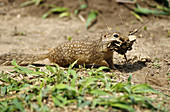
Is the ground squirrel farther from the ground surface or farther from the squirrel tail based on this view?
the ground surface

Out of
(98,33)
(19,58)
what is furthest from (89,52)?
(98,33)

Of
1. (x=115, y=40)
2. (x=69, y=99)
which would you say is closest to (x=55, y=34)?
(x=115, y=40)

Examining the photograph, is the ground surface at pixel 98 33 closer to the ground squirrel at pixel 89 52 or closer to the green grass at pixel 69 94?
the ground squirrel at pixel 89 52

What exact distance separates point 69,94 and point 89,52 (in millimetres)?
1587

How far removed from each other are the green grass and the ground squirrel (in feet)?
2.10

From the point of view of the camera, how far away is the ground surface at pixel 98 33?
4742 mm

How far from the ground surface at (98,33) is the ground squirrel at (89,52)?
0.37 meters

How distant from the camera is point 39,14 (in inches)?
388

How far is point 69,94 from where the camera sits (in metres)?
3.32

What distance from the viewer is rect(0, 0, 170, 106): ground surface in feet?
15.6

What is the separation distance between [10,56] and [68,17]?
188 inches

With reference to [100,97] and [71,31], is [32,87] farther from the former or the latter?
[71,31]

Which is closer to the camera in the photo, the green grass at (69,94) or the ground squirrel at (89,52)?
the green grass at (69,94)

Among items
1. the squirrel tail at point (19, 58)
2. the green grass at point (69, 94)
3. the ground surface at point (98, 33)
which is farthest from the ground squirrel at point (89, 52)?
the green grass at point (69, 94)
